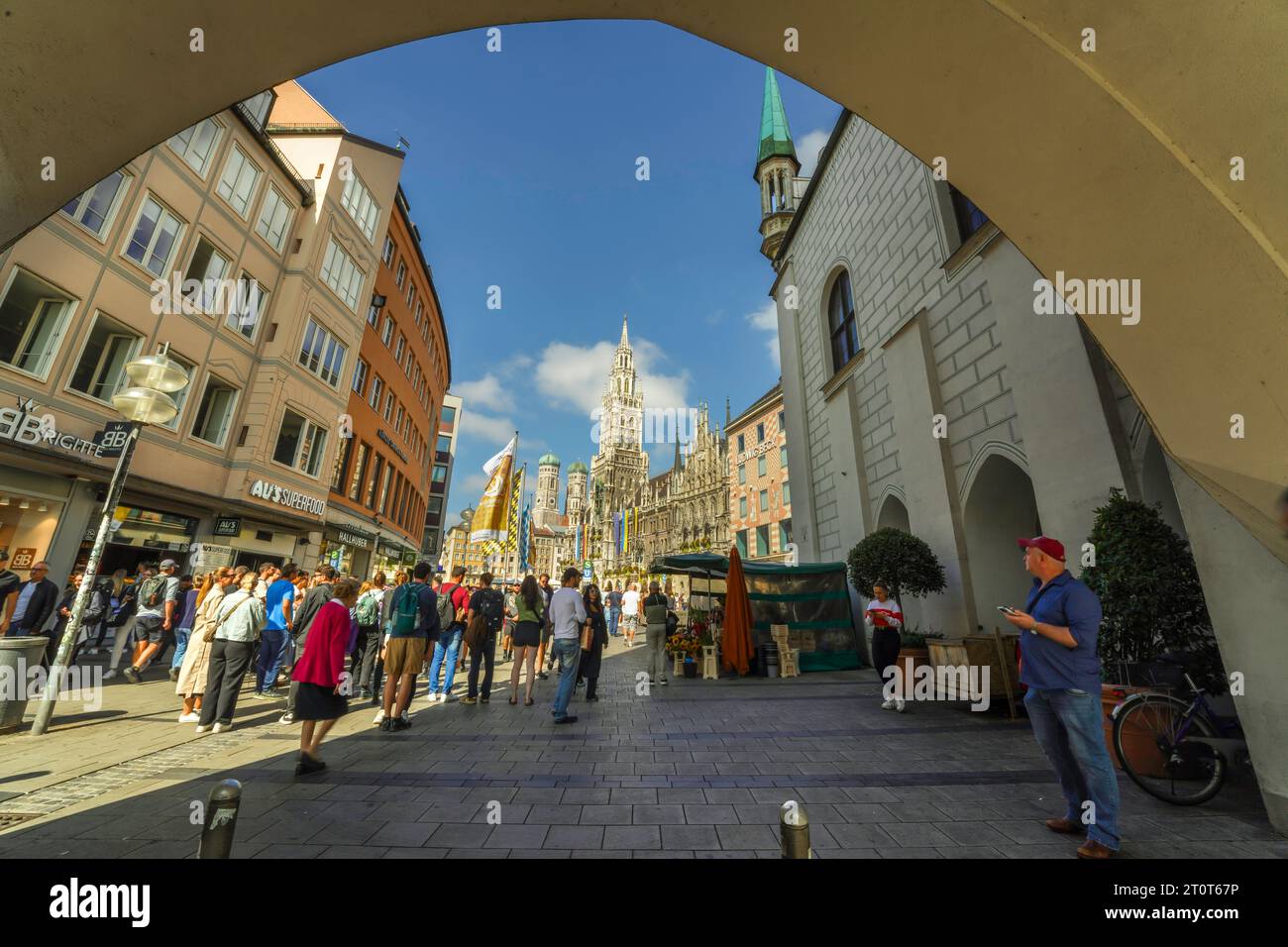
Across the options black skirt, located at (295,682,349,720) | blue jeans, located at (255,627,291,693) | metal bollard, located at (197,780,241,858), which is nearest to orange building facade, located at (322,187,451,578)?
blue jeans, located at (255,627,291,693)

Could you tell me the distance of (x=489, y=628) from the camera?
8.78 meters

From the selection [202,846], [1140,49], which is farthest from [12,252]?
[1140,49]

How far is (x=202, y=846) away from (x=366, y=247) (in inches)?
936

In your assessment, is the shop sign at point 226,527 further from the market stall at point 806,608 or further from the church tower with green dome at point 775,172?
the church tower with green dome at point 775,172

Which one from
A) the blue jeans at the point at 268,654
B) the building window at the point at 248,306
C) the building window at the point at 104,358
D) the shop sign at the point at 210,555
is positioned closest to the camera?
the blue jeans at the point at 268,654

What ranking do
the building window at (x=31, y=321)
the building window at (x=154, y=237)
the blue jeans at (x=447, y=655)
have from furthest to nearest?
the building window at (x=154, y=237) < the building window at (x=31, y=321) < the blue jeans at (x=447, y=655)

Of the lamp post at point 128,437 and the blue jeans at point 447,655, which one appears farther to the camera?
the blue jeans at point 447,655

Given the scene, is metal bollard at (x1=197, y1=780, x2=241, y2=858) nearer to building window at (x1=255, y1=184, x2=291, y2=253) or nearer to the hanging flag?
the hanging flag

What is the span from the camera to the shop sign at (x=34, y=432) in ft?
30.5

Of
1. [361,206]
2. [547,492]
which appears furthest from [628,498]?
[361,206]

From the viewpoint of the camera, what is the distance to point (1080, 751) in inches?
135

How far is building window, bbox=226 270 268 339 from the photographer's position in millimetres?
15219

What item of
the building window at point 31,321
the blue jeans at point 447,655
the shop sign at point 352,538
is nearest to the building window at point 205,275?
the building window at point 31,321

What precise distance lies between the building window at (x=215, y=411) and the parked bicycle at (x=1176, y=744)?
19382mm
